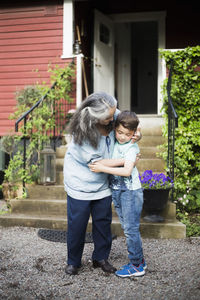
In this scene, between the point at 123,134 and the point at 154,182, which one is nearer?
the point at 123,134

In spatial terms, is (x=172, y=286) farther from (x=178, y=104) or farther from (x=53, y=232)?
(x=178, y=104)

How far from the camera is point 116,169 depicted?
7.70 ft

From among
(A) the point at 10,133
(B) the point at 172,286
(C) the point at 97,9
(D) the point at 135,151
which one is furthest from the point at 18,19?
(B) the point at 172,286

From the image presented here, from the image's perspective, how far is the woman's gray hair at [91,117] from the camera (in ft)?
7.48

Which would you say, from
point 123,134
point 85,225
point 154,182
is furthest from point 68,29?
point 85,225

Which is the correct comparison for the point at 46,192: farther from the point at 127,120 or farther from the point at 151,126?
the point at 127,120

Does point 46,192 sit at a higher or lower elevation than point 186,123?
lower

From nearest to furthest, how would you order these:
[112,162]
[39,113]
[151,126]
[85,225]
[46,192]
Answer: [112,162] < [85,225] < [46,192] < [39,113] < [151,126]

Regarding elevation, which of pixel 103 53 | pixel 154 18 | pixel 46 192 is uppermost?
pixel 154 18

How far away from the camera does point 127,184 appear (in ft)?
7.99

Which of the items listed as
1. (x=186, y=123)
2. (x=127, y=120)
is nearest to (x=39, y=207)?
(x=127, y=120)

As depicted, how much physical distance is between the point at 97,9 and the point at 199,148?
12.0 ft

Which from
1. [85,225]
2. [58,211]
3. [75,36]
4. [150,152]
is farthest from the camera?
[75,36]

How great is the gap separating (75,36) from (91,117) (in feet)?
14.5
